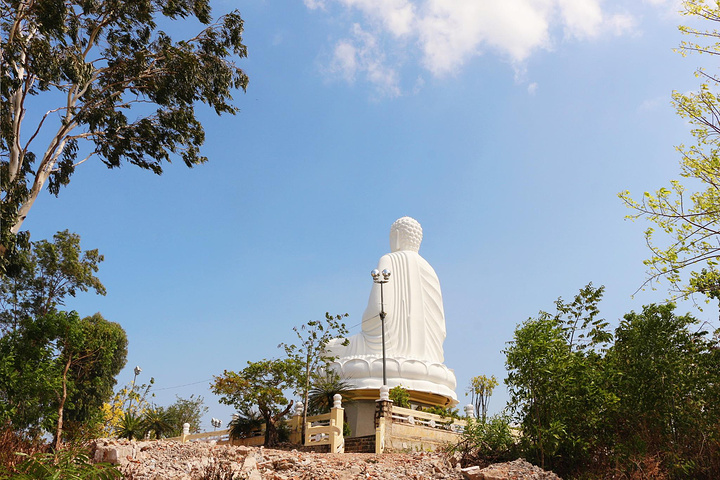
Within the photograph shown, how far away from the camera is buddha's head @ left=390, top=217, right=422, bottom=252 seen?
2577 cm

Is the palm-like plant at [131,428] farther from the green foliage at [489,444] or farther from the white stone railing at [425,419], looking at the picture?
the green foliage at [489,444]

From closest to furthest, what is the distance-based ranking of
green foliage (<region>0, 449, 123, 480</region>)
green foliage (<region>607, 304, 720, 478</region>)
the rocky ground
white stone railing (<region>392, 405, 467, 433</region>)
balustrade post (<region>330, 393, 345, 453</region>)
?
green foliage (<region>0, 449, 123, 480</region>)
the rocky ground
green foliage (<region>607, 304, 720, 478</region>)
balustrade post (<region>330, 393, 345, 453</region>)
white stone railing (<region>392, 405, 467, 433</region>)

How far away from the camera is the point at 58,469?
22.5 ft

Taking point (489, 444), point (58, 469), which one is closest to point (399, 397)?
point (489, 444)

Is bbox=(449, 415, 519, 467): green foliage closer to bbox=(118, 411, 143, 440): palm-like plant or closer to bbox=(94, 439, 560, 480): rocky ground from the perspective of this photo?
bbox=(94, 439, 560, 480): rocky ground

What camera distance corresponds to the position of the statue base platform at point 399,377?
20255mm

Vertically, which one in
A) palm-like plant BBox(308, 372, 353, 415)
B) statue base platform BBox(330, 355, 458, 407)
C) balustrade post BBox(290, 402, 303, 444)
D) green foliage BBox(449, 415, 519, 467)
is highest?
statue base platform BBox(330, 355, 458, 407)

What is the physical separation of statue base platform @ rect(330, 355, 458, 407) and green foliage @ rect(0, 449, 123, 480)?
1315 cm

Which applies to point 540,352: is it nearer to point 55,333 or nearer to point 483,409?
point 55,333

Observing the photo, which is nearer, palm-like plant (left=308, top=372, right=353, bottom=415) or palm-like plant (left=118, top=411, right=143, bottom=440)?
palm-like plant (left=308, top=372, right=353, bottom=415)

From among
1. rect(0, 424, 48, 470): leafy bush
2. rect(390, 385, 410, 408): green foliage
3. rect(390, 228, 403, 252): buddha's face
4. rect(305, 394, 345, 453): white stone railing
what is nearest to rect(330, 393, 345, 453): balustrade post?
rect(305, 394, 345, 453): white stone railing

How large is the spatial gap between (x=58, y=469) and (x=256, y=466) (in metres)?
2.85

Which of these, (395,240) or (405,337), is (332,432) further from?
(395,240)

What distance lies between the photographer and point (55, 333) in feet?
44.9
